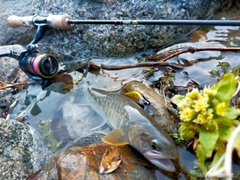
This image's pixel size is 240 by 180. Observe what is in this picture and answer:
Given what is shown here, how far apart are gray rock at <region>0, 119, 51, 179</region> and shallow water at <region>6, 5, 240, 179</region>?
1.10ft

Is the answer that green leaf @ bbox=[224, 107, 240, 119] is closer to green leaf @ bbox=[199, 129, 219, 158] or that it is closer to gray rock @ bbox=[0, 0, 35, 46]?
green leaf @ bbox=[199, 129, 219, 158]

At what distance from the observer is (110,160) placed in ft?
7.56

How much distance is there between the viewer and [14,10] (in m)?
6.24

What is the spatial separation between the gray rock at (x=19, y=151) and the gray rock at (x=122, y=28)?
1967 mm

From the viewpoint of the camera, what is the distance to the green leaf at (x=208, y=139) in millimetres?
1632

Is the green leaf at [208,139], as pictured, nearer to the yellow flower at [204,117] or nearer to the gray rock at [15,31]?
the yellow flower at [204,117]

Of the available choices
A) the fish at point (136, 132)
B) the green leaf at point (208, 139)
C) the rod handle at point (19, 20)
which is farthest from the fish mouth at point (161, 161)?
the rod handle at point (19, 20)

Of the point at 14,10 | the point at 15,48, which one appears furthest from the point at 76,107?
the point at 14,10

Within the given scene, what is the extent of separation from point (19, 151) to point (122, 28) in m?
2.35

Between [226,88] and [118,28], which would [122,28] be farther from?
[226,88]

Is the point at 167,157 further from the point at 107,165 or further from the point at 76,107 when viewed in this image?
the point at 76,107

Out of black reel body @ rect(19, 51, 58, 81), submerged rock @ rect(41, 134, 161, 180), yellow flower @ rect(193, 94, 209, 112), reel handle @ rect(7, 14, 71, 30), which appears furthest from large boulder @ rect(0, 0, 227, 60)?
yellow flower @ rect(193, 94, 209, 112)

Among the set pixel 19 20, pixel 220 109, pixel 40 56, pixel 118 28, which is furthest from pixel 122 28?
pixel 220 109

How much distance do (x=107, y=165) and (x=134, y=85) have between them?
1.18m
